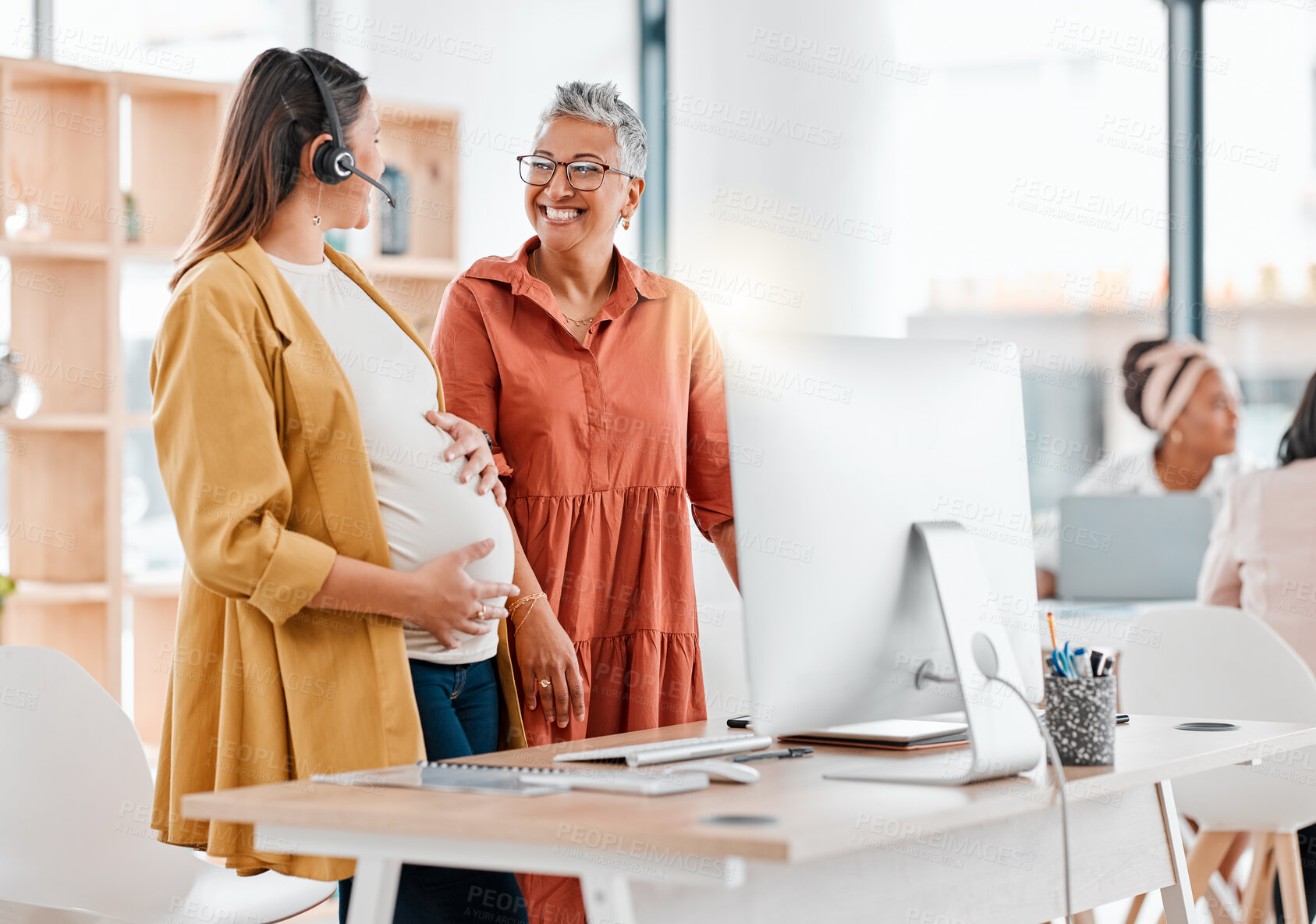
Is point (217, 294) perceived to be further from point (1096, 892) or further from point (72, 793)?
point (1096, 892)

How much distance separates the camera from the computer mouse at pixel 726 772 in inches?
54.2

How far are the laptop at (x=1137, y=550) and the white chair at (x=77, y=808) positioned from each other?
2.83 meters

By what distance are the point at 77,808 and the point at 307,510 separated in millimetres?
718

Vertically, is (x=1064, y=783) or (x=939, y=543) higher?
(x=939, y=543)

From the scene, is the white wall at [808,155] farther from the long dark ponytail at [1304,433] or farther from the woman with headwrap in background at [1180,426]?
the long dark ponytail at [1304,433]

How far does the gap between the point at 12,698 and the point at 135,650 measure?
8.92 feet

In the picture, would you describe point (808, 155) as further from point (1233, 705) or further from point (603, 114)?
point (603, 114)

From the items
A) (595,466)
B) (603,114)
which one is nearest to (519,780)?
(595,466)

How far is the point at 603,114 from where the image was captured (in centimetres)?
211

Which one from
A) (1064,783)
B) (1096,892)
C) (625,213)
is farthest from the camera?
(625,213)

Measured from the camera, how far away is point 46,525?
14.3 feet

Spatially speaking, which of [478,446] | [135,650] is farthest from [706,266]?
[478,446]

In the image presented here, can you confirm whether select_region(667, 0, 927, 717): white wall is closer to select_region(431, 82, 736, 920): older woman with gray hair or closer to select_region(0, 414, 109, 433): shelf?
select_region(0, 414, 109, 433): shelf

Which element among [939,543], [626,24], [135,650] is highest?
[626,24]
